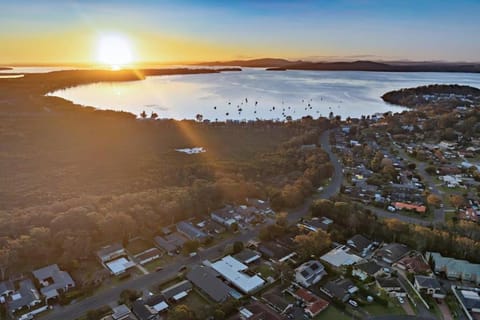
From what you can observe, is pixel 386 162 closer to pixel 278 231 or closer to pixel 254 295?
pixel 278 231

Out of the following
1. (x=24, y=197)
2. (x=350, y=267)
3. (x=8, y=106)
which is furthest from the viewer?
(x=8, y=106)

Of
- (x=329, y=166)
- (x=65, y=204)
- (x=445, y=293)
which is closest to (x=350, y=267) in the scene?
(x=445, y=293)

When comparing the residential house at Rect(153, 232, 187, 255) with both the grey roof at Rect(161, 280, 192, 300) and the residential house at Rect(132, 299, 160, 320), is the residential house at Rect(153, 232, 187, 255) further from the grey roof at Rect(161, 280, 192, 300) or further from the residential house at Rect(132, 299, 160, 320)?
the residential house at Rect(132, 299, 160, 320)

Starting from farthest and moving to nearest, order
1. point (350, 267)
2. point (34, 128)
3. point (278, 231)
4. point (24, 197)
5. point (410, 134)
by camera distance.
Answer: point (34, 128)
point (410, 134)
point (24, 197)
point (278, 231)
point (350, 267)

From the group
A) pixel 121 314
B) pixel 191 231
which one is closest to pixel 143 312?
pixel 121 314

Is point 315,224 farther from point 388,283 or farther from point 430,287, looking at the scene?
point 430,287

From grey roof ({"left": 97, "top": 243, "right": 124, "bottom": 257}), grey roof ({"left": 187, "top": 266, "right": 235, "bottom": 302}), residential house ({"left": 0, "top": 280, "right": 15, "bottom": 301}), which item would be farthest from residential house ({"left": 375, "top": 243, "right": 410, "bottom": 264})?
residential house ({"left": 0, "top": 280, "right": 15, "bottom": 301})
